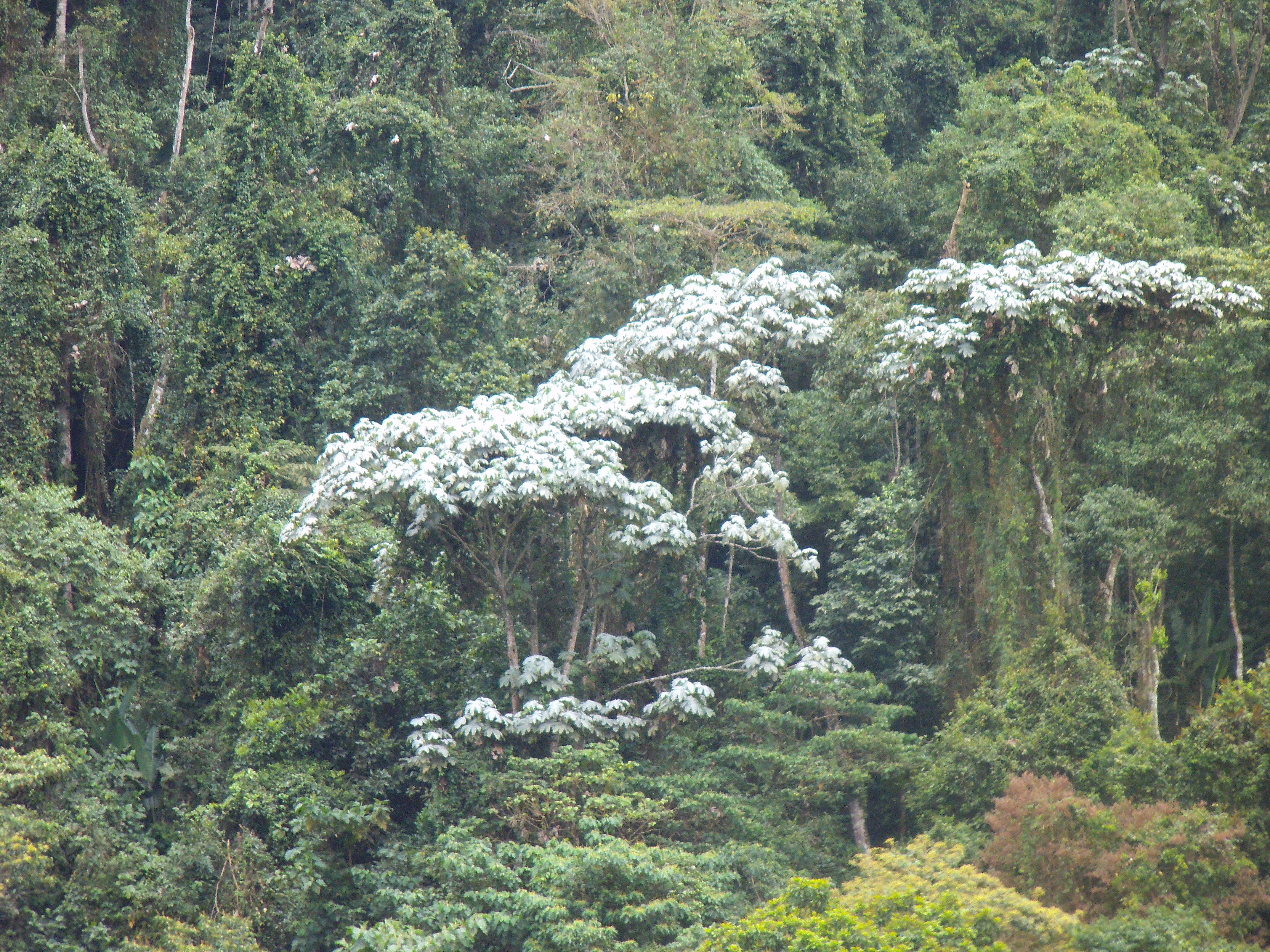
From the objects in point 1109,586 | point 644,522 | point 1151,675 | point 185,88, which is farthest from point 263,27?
point 1151,675

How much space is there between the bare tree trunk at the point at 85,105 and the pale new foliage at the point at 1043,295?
46.0 feet

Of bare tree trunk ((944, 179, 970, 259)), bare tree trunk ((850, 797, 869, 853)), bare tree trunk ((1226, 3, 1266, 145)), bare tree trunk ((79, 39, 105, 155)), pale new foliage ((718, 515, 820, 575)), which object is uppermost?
bare tree trunk ((79, 39, 105, 155))

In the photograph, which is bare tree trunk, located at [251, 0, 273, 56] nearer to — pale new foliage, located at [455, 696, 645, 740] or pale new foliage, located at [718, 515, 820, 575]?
pale new foliage, located at [718, 515, 820, 575]

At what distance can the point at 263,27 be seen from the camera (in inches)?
872

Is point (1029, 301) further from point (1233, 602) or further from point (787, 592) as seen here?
point (787, 592)

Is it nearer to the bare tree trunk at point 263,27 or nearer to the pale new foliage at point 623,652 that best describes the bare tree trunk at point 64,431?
the bare tree trunk at point 263,27

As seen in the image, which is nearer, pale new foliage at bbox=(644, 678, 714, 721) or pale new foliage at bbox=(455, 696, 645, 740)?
pale new foliage at bbox=(455, 696, 645, 740)

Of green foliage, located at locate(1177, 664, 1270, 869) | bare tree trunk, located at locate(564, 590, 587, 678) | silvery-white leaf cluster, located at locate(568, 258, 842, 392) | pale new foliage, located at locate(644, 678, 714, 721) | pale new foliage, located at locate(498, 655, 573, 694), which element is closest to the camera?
green foliage, located at locate(1177, 664, 1270, 869)

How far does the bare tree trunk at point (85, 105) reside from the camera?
66.6ft

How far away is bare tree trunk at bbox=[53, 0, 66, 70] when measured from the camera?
20.5 meters

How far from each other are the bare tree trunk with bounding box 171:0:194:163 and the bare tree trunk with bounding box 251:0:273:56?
1173 millimetres

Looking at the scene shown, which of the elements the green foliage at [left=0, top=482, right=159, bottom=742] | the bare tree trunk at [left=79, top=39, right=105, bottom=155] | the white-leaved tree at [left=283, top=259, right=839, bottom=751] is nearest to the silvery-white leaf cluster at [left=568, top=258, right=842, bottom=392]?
the white-leaved tree at [left=283, top=259, right=839, bottom=751]

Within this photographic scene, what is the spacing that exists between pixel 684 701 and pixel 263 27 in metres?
15.6

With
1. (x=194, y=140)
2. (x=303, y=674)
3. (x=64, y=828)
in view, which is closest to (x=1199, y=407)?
(x=303, y=674)
